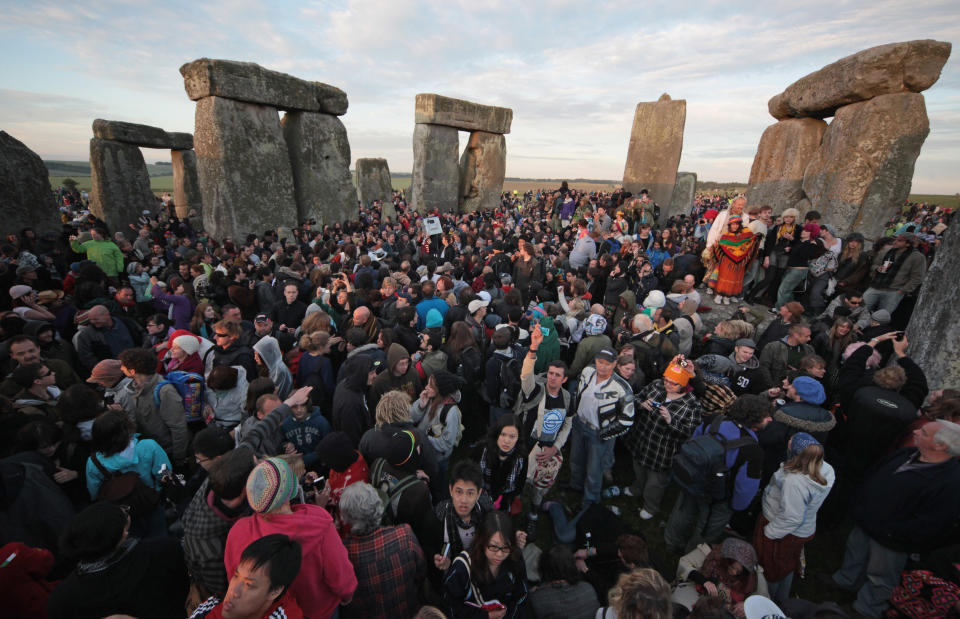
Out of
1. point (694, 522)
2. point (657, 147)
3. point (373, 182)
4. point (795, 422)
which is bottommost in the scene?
point (694, 522)

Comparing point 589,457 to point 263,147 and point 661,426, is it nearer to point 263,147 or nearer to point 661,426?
point 661,426

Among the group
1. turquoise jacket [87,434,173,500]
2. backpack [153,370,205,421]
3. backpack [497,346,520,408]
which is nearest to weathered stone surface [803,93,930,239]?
backpack [497,346,520,408]

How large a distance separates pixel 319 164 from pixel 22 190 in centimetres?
705

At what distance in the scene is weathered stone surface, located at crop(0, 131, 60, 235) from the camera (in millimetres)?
9125

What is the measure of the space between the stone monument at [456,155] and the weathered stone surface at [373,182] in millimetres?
5579

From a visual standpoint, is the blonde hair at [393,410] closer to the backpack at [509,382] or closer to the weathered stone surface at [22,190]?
the backpack at [509,382]

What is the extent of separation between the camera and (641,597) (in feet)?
6.36

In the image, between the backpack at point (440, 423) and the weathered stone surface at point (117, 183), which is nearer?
the backpack at point (440, 423)

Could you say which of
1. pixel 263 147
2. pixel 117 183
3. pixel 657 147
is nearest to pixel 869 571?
pixel 657 147

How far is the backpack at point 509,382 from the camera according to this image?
4.29m

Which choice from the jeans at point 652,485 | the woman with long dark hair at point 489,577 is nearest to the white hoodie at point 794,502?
the jeans at point 652,485

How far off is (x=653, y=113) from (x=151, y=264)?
51.1 feet

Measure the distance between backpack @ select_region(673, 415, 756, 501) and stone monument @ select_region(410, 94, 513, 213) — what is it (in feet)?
51.0

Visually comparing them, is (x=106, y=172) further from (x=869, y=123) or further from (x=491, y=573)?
(x=869, y=123)
